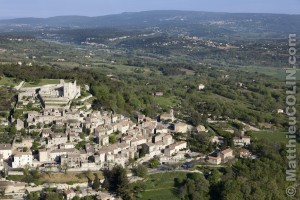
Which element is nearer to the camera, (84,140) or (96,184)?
(96,184)

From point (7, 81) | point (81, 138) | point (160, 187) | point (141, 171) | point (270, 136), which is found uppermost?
point (7, 81)

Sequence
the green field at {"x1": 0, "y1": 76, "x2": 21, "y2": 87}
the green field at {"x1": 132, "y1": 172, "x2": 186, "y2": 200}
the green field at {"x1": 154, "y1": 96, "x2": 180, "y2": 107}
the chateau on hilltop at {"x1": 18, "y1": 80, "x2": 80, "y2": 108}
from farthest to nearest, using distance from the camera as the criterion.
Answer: the green field at {"x1": 154, "y1": 96, "x2": 180, "y2": 107} → the green field at {"x1": 0, "y1": 76, "x2": 21, "y2": 87} → the chateau on hilltop at {"x1": 18, "y1": 80, "x2": 80, "y2": 108} → the green field at {"x1": 132, "y1": 172, "x2": 186, "y2": 200}

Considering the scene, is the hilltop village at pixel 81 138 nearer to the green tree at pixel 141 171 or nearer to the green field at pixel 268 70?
the green tree at pixel 141 171

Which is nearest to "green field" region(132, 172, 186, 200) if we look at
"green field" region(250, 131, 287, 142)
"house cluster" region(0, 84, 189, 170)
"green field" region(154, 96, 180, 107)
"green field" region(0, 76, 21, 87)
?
"house cluster" region(0, 84, 189, 170)

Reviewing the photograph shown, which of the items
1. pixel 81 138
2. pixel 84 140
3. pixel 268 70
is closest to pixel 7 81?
pixel 81 138

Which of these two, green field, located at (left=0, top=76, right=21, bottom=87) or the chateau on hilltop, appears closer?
the chateau on hilltop

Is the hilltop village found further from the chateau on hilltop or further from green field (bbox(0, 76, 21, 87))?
green field (bbox(0, 76, 21, 87))

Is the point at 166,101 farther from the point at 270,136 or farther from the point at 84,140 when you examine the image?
the point at 84,140
